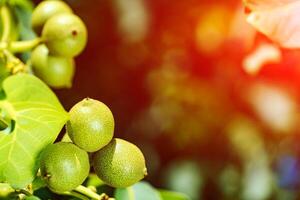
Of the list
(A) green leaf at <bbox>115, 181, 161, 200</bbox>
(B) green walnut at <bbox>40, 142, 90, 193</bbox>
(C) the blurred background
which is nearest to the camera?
(B) green walnut at <bbox>40, 142, 90, 193</bbox>

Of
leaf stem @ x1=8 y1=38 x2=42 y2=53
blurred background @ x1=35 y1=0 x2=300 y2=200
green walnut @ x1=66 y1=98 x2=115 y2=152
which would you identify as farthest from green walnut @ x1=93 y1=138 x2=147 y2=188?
blurred background @ x1=35 y1=0 x2=300 y2=200

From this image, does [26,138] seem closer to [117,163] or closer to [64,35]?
[117,163]

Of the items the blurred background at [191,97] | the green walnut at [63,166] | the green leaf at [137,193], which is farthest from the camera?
the blurred background at [191,97]

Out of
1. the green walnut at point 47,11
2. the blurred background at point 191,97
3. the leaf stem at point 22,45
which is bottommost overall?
the blurred background at point 191,97

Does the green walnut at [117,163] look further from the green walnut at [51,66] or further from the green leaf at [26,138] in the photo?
the green walnut at [51,66]

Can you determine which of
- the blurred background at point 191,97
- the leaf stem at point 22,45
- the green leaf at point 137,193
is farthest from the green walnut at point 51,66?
the blurred background at point 191,97

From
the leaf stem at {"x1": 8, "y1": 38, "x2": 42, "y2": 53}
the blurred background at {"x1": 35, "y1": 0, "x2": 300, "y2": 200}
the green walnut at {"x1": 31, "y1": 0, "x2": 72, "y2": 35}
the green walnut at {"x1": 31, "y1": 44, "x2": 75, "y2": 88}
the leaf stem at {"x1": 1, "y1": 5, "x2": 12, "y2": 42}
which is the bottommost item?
the blurred background at {"x1": 35, "y1": 0, "x2": 300, "y2": 200}

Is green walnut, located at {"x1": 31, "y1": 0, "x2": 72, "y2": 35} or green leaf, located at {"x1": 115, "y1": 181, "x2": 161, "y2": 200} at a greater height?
green walnut, located at {"x1": 31, "y1": 0, "x2": 72, "y2": 35}

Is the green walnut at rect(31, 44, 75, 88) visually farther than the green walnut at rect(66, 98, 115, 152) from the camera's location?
Yes

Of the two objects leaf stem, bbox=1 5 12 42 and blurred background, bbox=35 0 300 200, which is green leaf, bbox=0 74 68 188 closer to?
leaf stem, bbox=1 5 12 42
